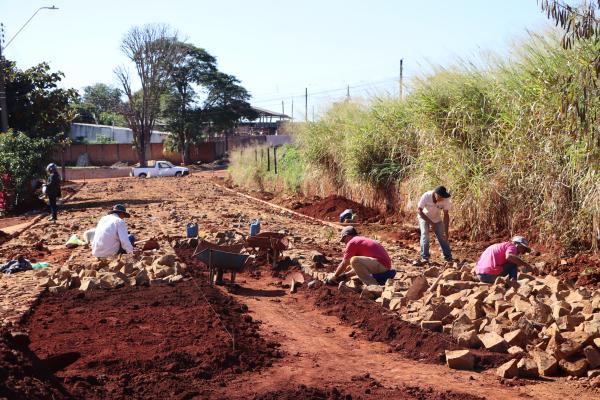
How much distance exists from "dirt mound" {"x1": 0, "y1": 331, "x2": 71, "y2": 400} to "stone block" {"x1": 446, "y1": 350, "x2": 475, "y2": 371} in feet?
11.1

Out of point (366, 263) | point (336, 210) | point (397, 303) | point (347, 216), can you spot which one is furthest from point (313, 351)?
point (336, 210)

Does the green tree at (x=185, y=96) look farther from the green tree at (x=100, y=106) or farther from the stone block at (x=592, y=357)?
the stone block at (x=592, y=357)

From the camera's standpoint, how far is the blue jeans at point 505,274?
33.1ft

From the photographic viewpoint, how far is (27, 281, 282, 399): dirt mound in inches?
251

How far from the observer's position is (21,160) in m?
25.3

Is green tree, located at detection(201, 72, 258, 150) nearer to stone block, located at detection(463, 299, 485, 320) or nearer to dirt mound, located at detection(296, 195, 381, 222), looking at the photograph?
dirt mound, located at detection(296, 195, 381, 222)

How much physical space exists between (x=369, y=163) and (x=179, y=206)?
7.85 metres

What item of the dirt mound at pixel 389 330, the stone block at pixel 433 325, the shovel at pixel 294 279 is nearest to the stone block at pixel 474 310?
the stone block at pixel 433 325

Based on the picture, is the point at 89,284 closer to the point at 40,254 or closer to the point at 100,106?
the point at 40,254

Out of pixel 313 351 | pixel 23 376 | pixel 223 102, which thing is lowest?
pixel 313 351

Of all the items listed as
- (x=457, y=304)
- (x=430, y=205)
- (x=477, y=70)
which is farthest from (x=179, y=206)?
(x=457, y=304)

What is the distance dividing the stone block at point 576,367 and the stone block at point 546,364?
97 mm

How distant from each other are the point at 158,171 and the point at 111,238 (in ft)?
136

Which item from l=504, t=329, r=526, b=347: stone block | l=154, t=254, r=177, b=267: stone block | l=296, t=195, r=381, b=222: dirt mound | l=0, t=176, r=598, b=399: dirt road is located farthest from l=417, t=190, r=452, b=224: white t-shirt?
l=296, t=195, r=381, b=222: dirt mound
